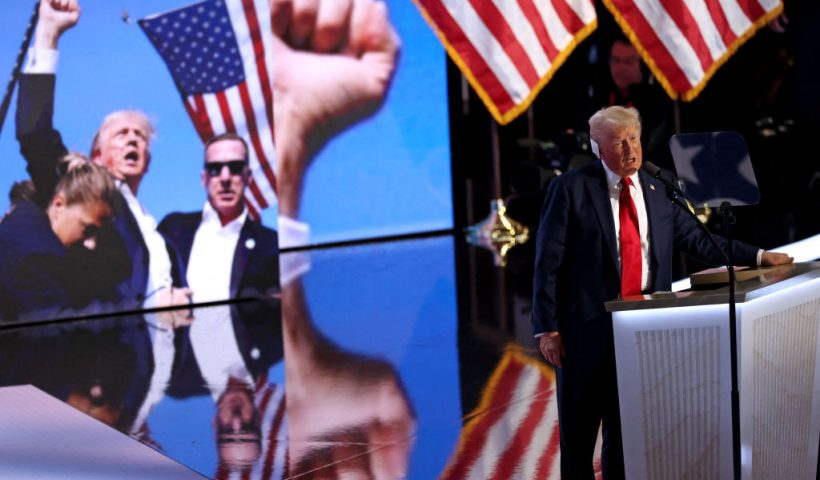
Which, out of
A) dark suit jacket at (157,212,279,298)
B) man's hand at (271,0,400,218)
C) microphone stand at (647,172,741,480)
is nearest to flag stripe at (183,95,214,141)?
dark suit jacket at (157,212,279,298)

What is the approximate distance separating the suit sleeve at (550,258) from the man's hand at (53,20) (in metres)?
6.50

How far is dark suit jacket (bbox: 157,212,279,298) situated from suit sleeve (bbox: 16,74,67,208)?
1.05 m

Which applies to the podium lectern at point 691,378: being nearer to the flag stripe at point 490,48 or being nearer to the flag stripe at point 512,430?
the flag stripe at point 512,430

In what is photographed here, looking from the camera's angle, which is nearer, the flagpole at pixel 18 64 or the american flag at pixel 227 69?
the flagpole at pixel 18 64

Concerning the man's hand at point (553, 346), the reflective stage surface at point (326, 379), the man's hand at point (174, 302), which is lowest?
the reflective stage surface at point (326, 379)

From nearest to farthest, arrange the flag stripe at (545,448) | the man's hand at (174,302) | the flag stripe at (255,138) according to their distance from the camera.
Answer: the flag stripe at (545,448) < the man's hand at (174,302) < the flag stripe at (255,138)

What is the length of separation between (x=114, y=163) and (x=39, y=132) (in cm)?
62

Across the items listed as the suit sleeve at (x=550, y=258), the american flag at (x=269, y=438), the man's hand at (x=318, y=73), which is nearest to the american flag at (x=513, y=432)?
the american flag at (x=269, y=438)

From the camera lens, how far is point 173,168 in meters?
10.5

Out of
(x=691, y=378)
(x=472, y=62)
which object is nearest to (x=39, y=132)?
(x=472, y=62)

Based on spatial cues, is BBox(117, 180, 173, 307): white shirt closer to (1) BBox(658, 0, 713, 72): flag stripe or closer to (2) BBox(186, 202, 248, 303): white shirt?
(2) BBox(186, 202, 248, 303): white shirt

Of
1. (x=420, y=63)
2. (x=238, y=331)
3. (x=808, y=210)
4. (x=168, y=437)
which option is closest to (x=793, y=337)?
(x=168, y=437)

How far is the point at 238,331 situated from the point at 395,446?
12.1 feet

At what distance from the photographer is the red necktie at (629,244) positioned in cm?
445
